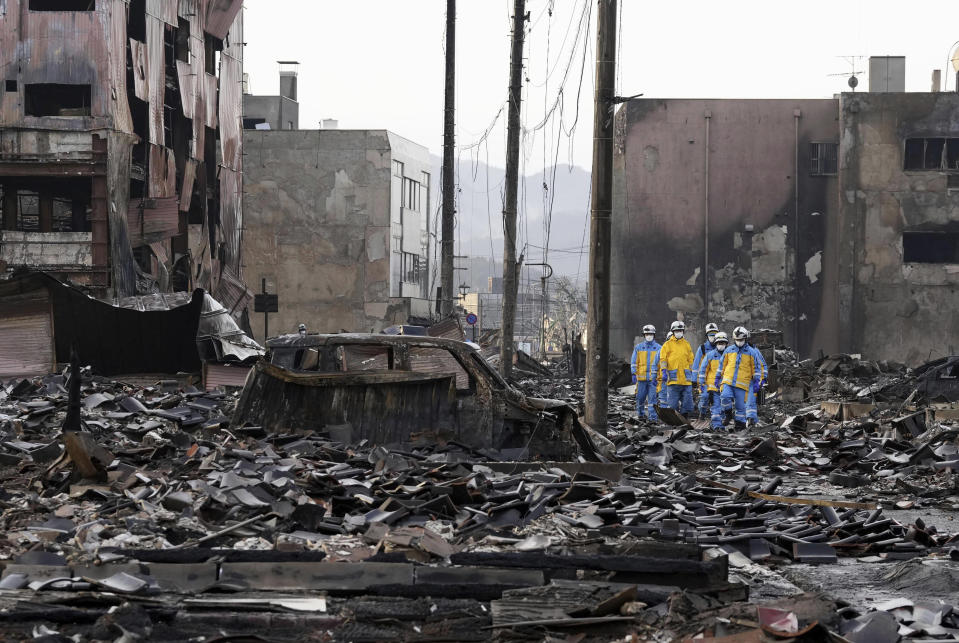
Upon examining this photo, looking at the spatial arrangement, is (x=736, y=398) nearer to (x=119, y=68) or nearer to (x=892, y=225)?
(x=119, y=68)

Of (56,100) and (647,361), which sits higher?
(56,100)

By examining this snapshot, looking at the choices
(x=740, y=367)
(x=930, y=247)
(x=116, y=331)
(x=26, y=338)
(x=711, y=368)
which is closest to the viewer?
(x=740, y=367)

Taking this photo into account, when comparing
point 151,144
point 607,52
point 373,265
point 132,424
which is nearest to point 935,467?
point 607,52

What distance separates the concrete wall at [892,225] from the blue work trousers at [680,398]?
24551mm

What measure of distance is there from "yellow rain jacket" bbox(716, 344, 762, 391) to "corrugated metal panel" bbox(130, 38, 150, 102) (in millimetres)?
20592

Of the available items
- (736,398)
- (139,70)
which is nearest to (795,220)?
(139,70)

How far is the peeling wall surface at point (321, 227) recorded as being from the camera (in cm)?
5384

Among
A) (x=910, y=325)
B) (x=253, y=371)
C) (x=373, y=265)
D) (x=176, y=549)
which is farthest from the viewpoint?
(x=373, y=265)

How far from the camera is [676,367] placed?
19922mm

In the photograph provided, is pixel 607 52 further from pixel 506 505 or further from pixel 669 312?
pixel 669 312

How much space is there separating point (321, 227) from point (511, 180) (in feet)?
98.0

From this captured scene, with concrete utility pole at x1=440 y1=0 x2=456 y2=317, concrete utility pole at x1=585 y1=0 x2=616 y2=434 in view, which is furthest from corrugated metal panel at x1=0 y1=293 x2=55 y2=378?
concrete utility pole at x1=440 y1=0 x2=456 y2=317

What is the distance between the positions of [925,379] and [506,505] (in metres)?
17.2

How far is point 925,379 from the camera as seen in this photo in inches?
931
